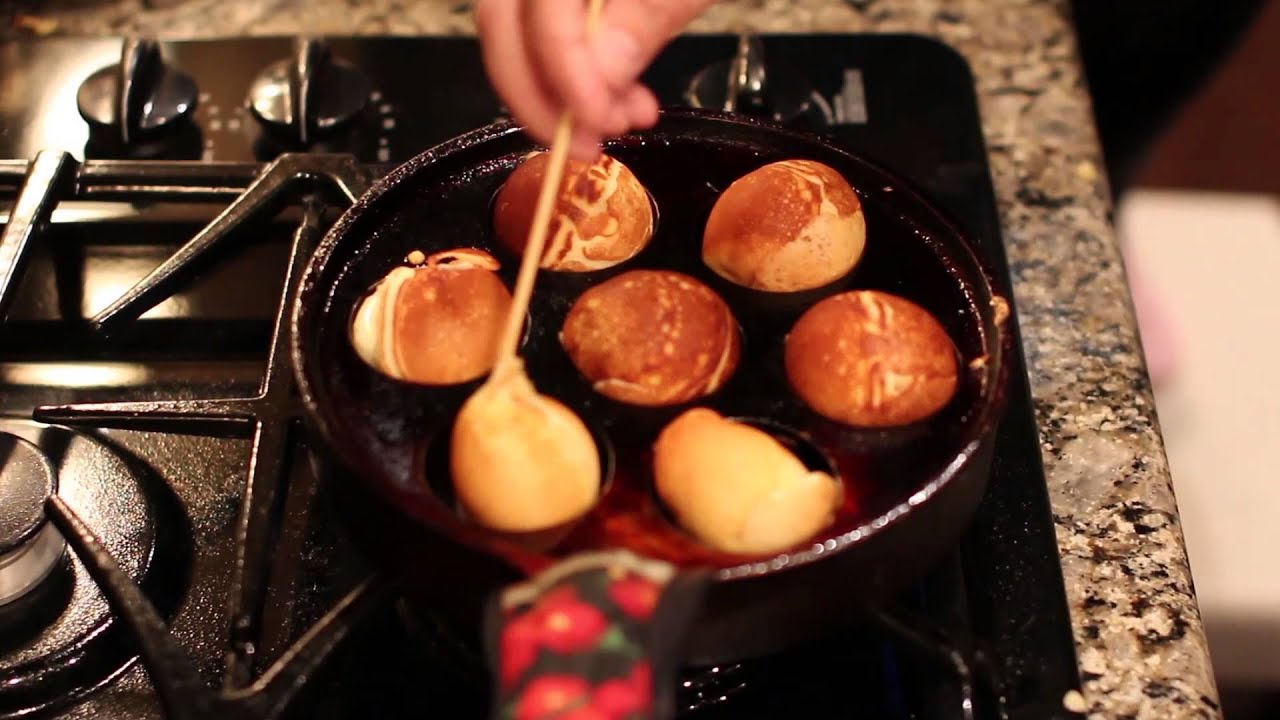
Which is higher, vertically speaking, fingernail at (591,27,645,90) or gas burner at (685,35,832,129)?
fingernail at (591,27,645,90)

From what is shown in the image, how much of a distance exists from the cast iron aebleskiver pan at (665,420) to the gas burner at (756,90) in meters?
0.19

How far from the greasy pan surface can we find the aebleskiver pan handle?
0.32ft

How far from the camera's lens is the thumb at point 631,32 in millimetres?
838

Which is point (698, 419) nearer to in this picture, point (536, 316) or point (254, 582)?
point (536, 316)

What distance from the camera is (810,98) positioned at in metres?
1.40

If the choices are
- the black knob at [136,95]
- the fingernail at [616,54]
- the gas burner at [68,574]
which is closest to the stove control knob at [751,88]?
the fingernail at [616,54]

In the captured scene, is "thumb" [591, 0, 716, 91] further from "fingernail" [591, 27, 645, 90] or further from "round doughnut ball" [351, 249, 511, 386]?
"round doughnut ball" [351, 249, 511, 386]

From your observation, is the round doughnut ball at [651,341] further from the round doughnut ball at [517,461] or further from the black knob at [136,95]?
the black knob at [136,95]

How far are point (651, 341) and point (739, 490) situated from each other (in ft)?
0.57

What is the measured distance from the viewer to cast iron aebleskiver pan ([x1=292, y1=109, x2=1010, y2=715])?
0.81 meters

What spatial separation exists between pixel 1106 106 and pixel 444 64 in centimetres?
121

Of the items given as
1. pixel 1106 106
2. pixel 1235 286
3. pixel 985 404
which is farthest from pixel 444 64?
pixel 1235 286

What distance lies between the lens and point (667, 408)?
1.01m

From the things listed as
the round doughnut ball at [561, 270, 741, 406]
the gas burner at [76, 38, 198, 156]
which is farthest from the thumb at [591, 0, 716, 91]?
the gas burner at [76, 38, 198, 156]
